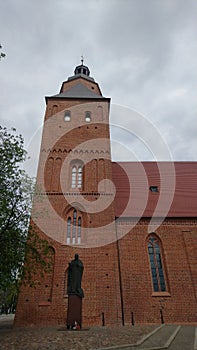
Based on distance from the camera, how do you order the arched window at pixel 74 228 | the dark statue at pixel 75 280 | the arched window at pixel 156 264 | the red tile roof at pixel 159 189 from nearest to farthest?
the dark statue at pixel 75 280, the arched window at pixel 156 264, the arched window at pixel 74 228, the red tile roof at pixel 159 189

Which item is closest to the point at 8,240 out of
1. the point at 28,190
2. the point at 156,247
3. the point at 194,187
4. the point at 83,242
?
the point at 28,190

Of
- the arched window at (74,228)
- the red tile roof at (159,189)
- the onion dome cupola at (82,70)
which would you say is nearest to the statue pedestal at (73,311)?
the arched window at (74,228)

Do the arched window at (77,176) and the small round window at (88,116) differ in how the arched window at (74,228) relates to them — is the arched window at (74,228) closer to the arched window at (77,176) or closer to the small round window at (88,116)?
the arched window at (77,176)

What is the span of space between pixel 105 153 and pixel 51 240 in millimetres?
7237

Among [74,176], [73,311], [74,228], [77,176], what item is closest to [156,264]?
[74,228]

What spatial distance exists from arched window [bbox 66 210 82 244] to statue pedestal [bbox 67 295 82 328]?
453 centimetres

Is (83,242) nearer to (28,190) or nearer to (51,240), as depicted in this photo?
(51,240)

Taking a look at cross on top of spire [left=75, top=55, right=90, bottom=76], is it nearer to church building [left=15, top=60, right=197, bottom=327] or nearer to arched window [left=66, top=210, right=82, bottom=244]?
church building [left=15, top=60, right=197, bottom=327]

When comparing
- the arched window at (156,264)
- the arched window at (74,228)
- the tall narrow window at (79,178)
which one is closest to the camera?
the arched window at (156,264)

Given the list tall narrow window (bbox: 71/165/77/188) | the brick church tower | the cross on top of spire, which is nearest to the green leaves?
the brick church tower

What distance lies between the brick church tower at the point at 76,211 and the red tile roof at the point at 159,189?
1656 millimetres

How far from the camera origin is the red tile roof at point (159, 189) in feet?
51.6

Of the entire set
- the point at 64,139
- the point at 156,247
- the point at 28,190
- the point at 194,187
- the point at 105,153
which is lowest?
the point at 156,247

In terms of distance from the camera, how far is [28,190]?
35.4 ft
